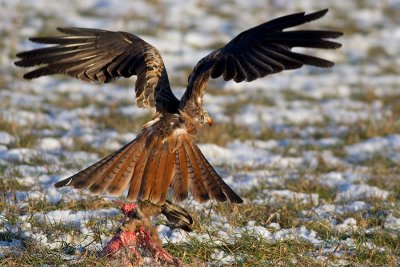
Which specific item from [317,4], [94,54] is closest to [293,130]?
[94,54]

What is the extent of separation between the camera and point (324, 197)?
20.1 feet

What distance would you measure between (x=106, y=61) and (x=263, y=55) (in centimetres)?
125

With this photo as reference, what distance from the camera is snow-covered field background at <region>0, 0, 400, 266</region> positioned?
4.66m

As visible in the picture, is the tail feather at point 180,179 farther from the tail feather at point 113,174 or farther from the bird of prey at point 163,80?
the tail feather at point 113,174

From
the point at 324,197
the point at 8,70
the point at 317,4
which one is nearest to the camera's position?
the point at 324,197

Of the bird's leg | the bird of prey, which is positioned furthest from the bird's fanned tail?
the bird's leg

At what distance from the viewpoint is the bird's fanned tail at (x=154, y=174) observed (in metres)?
4.33

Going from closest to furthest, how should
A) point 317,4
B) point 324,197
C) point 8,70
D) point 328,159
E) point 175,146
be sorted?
point 175,146
point 324,197
point 328,159
point 8,70
point 317,4

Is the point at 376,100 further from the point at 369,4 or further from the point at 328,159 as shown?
the point at 369,4

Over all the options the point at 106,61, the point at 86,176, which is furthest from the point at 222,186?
the point at 106,61

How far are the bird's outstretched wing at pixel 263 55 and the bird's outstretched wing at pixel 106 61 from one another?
0.82 ft

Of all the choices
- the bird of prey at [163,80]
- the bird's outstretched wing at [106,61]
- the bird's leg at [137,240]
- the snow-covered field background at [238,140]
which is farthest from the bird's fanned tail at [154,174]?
the bird's outstretched wing at [106,61]

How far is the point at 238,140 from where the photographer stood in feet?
27.7

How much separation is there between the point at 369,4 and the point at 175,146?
1193 centimetres
